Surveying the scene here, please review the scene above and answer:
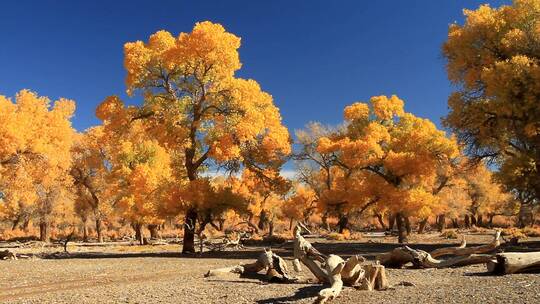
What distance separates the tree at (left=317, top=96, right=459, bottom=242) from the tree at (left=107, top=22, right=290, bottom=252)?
32.0ft

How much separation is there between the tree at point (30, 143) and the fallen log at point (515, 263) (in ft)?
93.0

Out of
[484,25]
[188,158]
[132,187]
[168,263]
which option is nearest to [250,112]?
[188,158]

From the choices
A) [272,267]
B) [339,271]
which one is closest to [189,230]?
[272,267]

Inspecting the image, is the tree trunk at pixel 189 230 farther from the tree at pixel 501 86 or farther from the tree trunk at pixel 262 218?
the tree trunk at pixel 262 218

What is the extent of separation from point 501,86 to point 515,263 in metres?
11.6

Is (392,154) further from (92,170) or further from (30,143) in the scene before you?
(92,170)

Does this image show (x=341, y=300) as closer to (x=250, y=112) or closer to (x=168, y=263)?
(x=168, y=263)

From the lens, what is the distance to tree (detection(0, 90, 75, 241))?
29.2 m

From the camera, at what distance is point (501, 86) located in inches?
791

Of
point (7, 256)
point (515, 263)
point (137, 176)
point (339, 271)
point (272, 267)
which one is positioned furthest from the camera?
point (137, 176)

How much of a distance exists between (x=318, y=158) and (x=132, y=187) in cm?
1677

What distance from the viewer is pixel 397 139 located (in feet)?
108

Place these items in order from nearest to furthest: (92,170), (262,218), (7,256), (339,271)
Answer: (339,271), (7,256), (92,170), (262,218)

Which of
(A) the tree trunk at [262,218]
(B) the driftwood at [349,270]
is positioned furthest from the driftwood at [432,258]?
(A) the tree trunk at [262,218]
